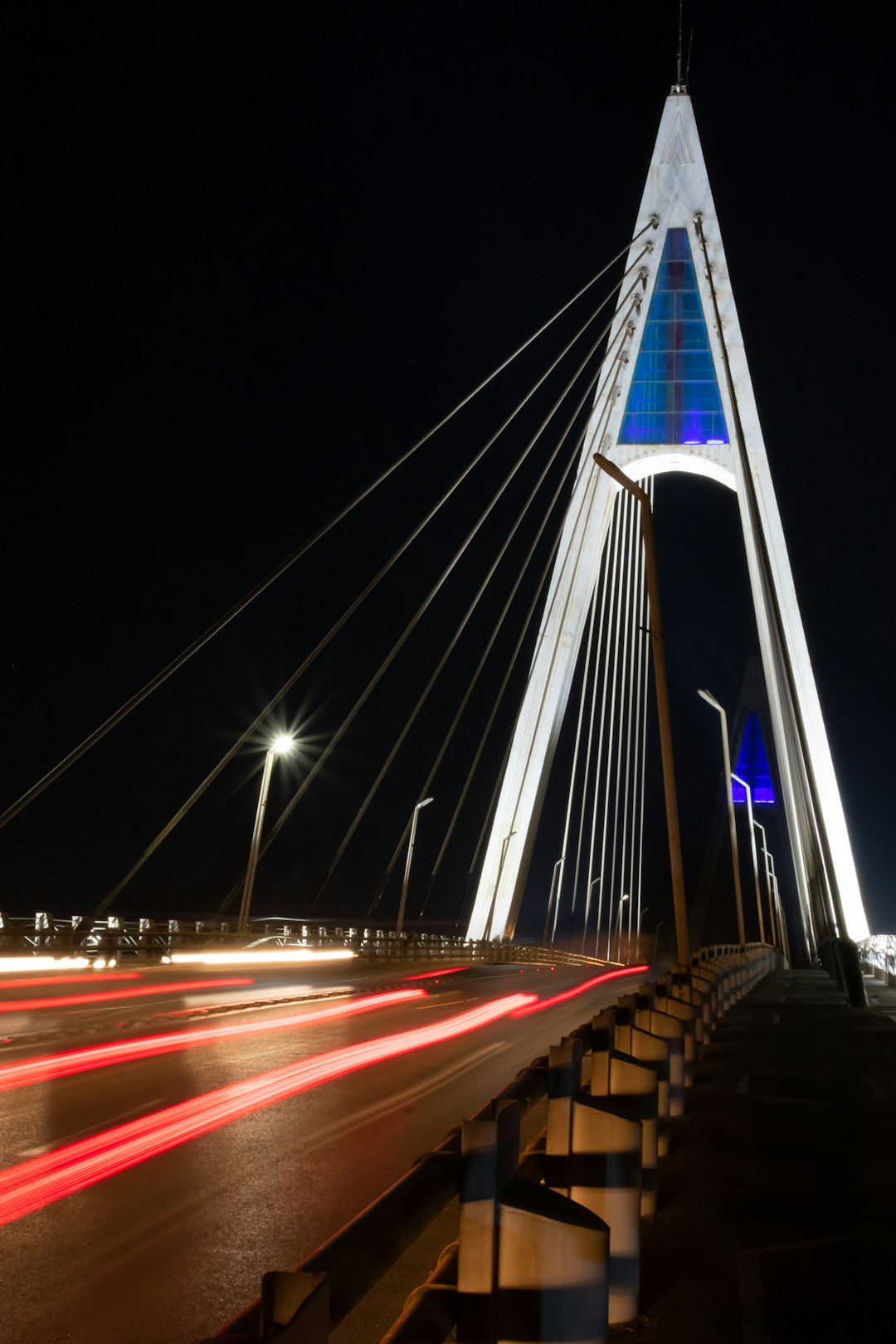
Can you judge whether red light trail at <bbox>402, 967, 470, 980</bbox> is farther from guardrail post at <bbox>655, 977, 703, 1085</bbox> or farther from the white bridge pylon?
guardrail post at <bbox>655, 977, 703, 1085</bbox>

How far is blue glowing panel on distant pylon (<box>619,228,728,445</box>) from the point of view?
118 feet

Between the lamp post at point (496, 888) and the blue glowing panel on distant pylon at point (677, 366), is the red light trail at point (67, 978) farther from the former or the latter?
the blue glowing panel on distant pylon at point (677, 366)

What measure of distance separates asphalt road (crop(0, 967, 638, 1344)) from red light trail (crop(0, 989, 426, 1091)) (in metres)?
0.18

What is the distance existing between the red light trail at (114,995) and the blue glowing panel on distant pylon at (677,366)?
1980 centimetres

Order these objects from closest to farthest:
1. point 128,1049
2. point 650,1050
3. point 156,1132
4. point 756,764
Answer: point 650,1050 → point 156,1132 → point 128,1049 → point 756,764

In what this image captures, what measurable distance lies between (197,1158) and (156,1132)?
2.35ft

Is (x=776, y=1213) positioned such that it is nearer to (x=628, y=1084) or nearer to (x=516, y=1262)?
(x=628, y=1084)

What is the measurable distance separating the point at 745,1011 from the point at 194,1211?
15.8 meters

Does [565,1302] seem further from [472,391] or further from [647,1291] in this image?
[472,391]

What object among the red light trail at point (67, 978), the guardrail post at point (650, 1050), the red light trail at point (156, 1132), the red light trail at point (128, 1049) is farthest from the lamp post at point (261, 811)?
the guardrail post at point (650, 1050)

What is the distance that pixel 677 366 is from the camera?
36281 millimetres

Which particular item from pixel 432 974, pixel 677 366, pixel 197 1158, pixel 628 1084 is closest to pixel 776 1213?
pixel 628 1084

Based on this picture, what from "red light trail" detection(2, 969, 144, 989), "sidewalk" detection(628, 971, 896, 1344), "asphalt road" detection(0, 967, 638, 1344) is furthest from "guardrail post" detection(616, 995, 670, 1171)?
"red light trail" detection(2, 969, 144, 989)

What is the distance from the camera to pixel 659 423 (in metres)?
36.2
